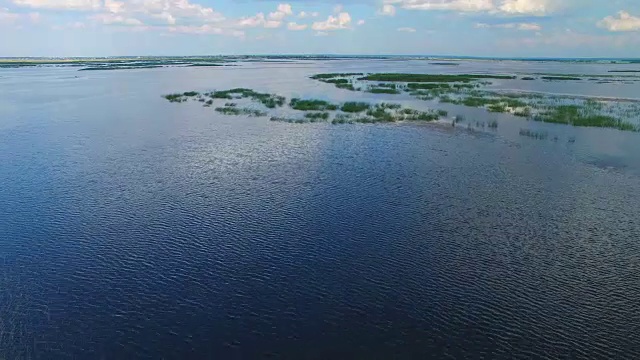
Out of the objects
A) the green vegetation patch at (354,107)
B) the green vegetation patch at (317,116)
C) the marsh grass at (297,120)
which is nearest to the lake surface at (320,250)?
the marsh grass at (297,120)

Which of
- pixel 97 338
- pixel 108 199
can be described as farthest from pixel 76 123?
pixel 97 338

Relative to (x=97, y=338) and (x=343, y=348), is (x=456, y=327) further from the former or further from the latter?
(x=97, y=338)

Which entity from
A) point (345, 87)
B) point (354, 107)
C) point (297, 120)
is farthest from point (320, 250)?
point (345, 87)

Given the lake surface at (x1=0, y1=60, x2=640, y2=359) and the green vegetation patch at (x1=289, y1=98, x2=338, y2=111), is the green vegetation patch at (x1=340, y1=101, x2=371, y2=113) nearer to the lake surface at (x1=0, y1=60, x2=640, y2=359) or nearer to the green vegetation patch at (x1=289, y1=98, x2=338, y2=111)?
the green vegetation patch at (x1=289, y1=98, x2=338, y2=111)

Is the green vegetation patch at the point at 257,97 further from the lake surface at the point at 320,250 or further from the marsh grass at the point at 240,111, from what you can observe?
the lake surface at the point at 320,250

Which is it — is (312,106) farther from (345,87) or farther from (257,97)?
(345,87)

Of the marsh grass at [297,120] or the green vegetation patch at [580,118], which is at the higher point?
the green vegetation patch at [580,118]

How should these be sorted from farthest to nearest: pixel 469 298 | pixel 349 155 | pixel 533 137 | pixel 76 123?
pixel 76 123 < pixel 533 137 < pixel 349 155 < pixel 469 298

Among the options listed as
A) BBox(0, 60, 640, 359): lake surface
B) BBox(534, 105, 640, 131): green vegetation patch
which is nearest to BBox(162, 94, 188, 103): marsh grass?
BBox(0, 60, 640, 359): lake surface
